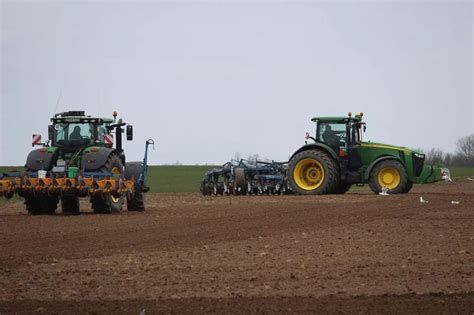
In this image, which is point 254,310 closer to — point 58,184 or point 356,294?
point 356,294

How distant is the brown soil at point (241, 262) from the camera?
33.7 ft

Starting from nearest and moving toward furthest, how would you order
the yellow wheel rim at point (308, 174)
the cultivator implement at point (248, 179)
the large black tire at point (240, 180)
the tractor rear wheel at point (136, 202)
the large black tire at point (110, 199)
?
the large black tire at point (110, 199) < the tractor rear wheel at point (136, 202) < the yellow wheel rim at point (308, 174) < the large black tire at point (240, 180) < the cultivator implement at point (248, 179)

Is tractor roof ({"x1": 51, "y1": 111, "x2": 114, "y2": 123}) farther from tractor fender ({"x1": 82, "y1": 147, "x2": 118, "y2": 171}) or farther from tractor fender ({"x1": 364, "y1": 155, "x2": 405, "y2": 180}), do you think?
tractor fender ({"x1": 364, "y1": 155, "x2": 405, "y2": 180})

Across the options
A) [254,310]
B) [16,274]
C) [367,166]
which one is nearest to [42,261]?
[16,274]

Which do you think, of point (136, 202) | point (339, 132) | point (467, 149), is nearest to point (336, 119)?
point (339, 132)

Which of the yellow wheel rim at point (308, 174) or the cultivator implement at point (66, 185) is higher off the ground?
the yellow wheel rim at point (308, 174)

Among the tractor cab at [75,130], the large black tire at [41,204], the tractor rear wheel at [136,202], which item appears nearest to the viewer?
the large black tire at [41,204]

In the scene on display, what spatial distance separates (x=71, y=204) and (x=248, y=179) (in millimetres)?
11267

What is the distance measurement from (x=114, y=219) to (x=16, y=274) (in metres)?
8.61

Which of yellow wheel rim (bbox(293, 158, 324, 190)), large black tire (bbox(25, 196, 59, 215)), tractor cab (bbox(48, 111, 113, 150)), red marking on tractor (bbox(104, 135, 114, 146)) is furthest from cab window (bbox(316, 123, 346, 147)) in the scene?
large black tire (bbox(25, 196, 59, 215))

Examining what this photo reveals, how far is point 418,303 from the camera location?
10.1 m

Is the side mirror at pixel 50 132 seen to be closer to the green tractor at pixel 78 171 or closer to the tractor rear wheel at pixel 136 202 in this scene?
the green tractor at pixel 78 171

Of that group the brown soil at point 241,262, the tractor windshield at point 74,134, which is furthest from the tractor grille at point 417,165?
the tractor windshield at point 74,134

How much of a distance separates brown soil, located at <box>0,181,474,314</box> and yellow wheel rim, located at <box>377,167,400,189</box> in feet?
27.4
